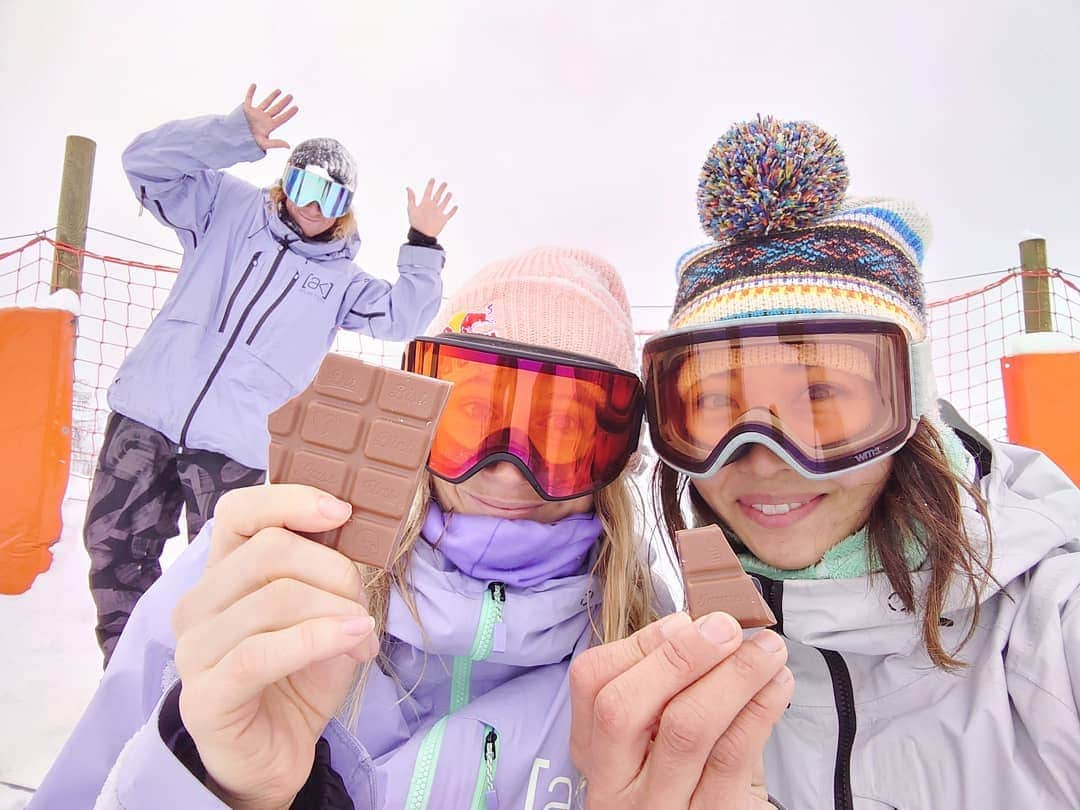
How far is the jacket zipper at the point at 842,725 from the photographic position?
1398 mm

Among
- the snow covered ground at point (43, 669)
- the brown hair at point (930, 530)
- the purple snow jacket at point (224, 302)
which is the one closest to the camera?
the brown hair at point (930, 530)

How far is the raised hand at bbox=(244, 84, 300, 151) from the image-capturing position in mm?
3000

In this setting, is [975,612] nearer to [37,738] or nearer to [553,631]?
[553,631]

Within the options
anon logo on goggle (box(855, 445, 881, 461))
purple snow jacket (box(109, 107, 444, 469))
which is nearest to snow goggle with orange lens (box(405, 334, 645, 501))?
anon logo on goggle (box(855, 445, 881, 461))

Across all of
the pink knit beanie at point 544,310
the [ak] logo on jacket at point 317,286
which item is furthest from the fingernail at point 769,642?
the [ak] logo on jacket at point 317,286

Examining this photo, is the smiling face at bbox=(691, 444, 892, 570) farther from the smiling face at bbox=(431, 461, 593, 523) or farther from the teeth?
the smiling face at bbox=(431, 461, 593, 523)

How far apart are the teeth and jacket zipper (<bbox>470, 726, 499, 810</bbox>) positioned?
89 centimetres

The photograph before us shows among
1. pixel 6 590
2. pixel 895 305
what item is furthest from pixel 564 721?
pixel 6 590

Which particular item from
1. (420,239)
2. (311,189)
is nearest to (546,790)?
(311,189)

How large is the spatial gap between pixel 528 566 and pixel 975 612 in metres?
1.06

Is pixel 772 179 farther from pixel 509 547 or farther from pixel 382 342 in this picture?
pixel 382 342

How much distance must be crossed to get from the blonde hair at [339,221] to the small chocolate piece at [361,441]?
2.55m

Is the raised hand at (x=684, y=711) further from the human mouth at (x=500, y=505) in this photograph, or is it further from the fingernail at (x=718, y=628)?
the human mouth at (x=500, y=505)

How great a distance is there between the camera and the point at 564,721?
142 centimetres
